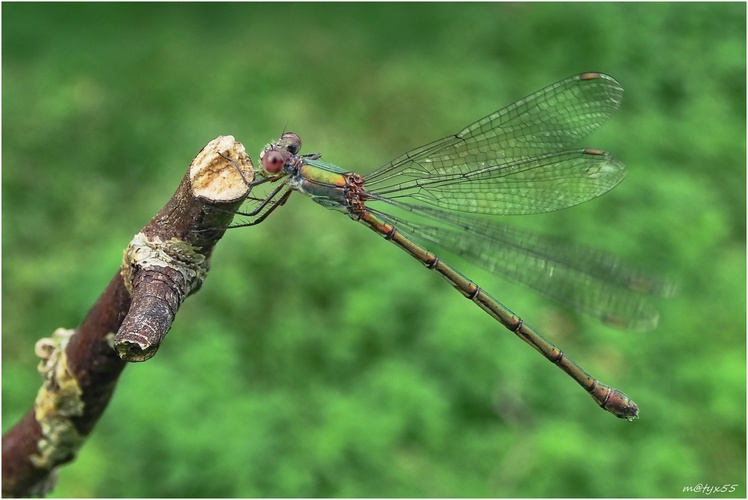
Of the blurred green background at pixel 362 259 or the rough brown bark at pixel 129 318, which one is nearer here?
the rough brown bark at pixel 129 318

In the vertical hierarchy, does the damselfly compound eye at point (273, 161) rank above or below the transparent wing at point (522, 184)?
below

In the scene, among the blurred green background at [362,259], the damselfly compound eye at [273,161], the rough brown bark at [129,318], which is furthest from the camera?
the blurred green background at [362,259]

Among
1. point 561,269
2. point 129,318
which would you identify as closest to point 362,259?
point 561,269

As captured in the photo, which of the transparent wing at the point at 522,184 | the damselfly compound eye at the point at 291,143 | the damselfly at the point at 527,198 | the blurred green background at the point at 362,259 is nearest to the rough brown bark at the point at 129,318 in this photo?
the damselfly compound eye at the point at 291,143

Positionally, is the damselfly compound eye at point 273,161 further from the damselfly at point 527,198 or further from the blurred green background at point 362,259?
the blurred green background at point 362,259

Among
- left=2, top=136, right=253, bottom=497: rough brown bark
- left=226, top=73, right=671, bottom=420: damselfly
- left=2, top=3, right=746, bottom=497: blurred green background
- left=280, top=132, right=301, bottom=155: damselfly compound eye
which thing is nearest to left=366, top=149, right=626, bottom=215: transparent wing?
left=226, top=73, right=671, bottom=420: damselfly

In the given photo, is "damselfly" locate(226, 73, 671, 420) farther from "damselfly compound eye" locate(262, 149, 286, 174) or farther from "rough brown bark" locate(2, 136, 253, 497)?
"rough brown bark" locate(2, 136, 253, 497)

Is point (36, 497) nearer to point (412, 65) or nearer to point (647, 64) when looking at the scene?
point (412, 65)

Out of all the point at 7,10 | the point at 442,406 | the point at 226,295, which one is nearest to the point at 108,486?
the point at 226,295
